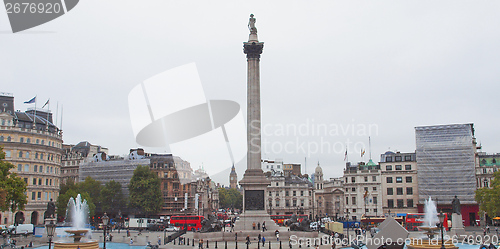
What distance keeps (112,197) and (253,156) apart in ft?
147

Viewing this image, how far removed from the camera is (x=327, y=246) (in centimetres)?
4088

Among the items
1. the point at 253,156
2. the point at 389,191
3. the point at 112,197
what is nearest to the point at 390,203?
the point at 389,191

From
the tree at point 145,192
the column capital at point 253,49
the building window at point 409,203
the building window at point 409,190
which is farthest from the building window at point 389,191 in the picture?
the tree at point 145,192

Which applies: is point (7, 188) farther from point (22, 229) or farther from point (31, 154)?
point (31, 154)

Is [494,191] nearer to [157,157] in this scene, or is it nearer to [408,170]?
[408,170]

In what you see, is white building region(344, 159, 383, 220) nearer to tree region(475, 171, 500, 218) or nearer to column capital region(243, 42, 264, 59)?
tree region(475, 171, 500, 218)

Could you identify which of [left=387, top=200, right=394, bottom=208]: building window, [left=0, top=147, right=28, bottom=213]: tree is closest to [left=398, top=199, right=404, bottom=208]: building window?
[left=387, top=200, right=394, bottom=208]: building window

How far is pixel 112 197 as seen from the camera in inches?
3435

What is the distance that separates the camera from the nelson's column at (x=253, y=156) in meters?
51.2

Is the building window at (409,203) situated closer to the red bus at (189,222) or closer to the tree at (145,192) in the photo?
the red bus at (189,222)

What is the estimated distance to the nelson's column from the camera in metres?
51.2

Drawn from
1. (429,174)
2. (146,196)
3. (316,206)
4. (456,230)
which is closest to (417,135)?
(429,174)

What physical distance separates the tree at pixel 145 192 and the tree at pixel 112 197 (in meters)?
5.67

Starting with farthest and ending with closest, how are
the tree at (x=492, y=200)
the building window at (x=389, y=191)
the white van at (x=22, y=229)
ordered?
the building window at (x=389, y=191) < the tree at (x=492, y=200) < the white van at (x=22, y=229)
